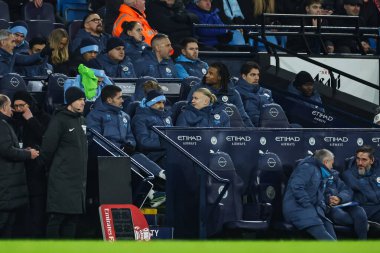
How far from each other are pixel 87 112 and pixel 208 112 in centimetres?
156

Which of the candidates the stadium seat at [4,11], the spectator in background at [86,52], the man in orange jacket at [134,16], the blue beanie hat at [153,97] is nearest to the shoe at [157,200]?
the blue beanie hat at [153,97]

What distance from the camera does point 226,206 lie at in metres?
18.2

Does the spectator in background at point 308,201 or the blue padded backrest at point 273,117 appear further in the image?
the blue padded backrest at point 273,117

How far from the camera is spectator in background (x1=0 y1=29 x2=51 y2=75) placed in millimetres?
20062

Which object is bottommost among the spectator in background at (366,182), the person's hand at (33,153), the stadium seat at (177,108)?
the spectator in background at (366,182)

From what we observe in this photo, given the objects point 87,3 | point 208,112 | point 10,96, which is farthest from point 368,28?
point 10,96

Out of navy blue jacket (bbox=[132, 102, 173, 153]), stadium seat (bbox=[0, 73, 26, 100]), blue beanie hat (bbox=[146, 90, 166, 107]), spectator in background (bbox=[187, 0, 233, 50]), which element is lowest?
navy blue jacket (bbox=[132, 102, 173, 153])

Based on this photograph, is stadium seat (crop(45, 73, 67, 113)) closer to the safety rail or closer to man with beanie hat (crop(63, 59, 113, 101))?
man with beanie hat (crop(63, 59, 113, 101))

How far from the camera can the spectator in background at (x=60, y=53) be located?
66.3ft

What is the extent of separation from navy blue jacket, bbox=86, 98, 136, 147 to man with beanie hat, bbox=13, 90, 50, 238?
780 millimetres

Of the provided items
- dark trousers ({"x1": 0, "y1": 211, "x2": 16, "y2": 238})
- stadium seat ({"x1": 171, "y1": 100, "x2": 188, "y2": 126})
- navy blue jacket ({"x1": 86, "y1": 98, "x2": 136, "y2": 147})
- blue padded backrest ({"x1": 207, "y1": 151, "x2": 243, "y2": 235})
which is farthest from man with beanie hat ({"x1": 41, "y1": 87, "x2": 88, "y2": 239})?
stadium seat ({"x1": 171, "y1": 100, "x2": 188, "y2": 126})

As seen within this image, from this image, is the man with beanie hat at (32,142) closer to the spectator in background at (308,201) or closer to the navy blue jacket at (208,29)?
the spectator in background at (308,201)

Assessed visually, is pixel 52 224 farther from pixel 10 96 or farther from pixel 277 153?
pixel 277 153

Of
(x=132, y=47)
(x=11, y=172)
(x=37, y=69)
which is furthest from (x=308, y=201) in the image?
(x=132, y=47)
